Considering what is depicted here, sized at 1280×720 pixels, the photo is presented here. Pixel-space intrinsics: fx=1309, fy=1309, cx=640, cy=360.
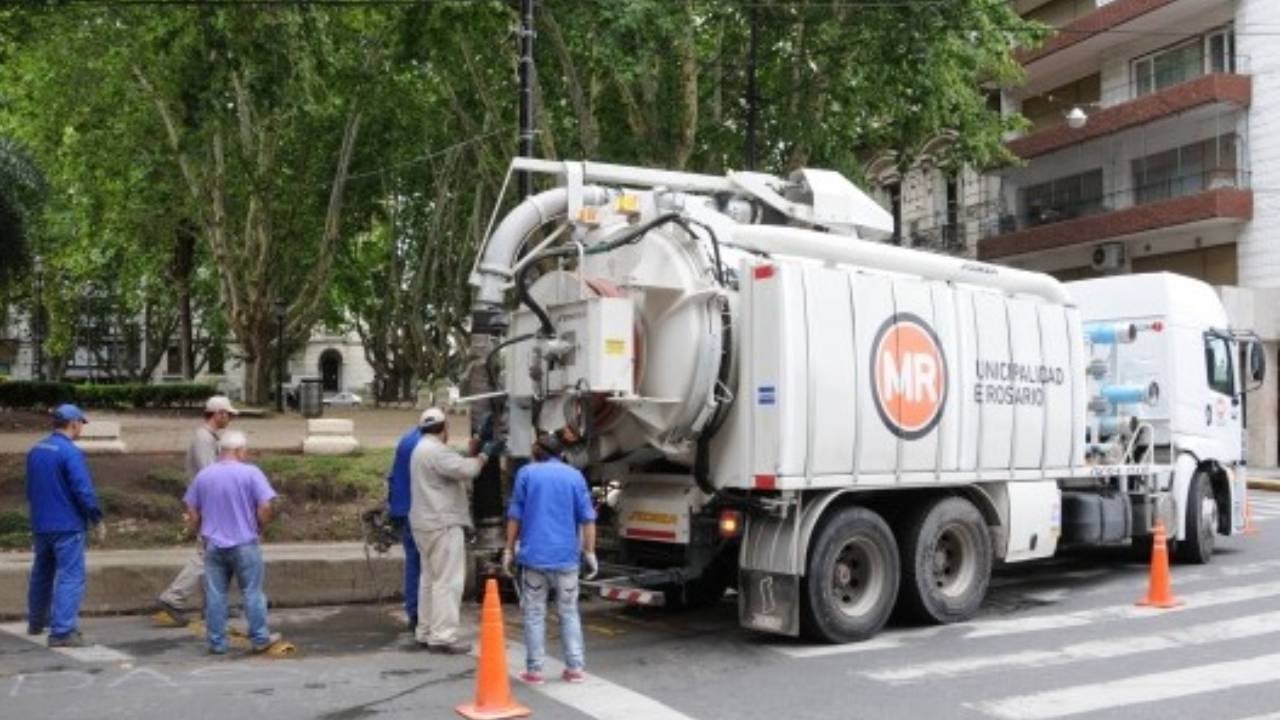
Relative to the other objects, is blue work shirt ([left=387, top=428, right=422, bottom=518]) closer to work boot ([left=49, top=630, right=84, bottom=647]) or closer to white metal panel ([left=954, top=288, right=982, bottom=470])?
work boot ([left=49, top=630, right=84, bottom=647])

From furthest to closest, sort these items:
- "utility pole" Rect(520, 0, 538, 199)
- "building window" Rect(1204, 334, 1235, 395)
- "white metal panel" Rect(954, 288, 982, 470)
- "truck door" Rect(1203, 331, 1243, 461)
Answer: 1. "building window" Rect(1204, 334, 1235, 395)
2. "truck door" Rect(1203, 331, 1243, 461)
3. "utility pole" Rect(520, 0, 538, 199)
4. "white metal panel" Rect(954, 288, 982, 470)

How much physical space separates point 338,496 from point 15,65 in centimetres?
2090

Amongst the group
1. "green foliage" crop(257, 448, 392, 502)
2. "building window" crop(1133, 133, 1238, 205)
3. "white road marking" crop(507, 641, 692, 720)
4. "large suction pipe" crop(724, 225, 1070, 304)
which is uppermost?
"building window" crop(1133, 133, 1238, 205)

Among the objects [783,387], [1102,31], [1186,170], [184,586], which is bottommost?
[184,586]

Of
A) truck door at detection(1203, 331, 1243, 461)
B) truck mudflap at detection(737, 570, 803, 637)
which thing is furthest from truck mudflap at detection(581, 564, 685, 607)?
truck door at detection(1203, 331, 1243, 461)

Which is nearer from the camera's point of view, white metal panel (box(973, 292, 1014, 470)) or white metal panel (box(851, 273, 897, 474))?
white metal panel (box(851, 273, 897, 474))

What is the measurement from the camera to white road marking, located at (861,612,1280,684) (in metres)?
9.04

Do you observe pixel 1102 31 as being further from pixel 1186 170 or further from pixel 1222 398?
pixel 1222 398

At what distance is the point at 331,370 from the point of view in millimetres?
92750

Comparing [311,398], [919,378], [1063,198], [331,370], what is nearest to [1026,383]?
[919,378]

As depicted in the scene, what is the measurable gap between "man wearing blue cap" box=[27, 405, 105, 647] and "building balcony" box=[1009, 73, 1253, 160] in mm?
28360

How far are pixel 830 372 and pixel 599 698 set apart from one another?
3121 millimetres

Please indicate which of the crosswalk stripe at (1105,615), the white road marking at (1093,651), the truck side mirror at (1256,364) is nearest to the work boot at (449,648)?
the white road marking at (1093,651)

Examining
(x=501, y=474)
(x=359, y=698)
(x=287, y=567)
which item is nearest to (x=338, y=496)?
(x=287, y=567)
